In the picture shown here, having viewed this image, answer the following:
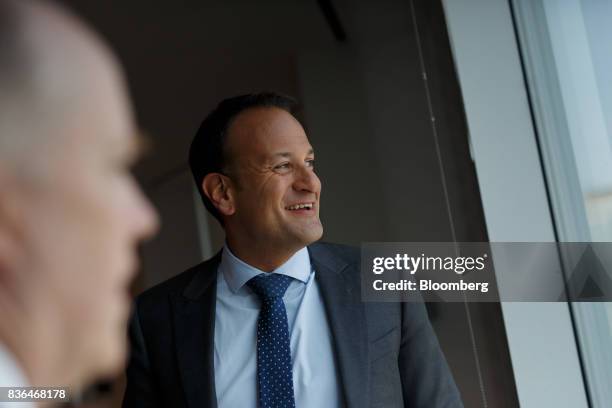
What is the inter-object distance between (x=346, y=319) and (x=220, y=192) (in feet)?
1.35

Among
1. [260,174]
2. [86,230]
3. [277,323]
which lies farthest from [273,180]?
[86,230]

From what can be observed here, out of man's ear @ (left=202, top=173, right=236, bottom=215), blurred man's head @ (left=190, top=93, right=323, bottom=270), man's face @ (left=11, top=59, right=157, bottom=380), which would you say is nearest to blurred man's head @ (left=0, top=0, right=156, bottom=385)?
man's face @ (left=11, top=59, right=157, bottom=380)

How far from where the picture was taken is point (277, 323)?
1.44 m

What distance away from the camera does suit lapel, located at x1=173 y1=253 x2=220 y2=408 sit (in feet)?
4.53

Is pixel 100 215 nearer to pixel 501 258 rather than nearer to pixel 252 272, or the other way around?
pixel 252 272

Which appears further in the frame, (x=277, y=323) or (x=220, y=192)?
(x=220, y=192)

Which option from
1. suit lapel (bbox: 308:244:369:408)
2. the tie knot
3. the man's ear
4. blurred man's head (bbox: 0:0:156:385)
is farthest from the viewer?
the man's ear

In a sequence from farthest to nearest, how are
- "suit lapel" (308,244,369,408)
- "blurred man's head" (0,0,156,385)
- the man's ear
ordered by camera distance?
the man's ear, "suit lapel" (308,244,369,408), "blurred man's head" (0,0,156,385)

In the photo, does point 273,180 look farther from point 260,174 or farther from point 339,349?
point 339,349

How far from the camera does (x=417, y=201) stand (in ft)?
7.86

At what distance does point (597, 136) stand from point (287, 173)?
65cm

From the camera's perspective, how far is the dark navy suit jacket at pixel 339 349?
4.50 ft

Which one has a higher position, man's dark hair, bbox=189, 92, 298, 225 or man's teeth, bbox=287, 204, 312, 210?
man's dark hair, bbox=189, 92, 298, 225

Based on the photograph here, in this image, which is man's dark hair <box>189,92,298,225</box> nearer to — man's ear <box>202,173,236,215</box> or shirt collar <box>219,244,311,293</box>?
man's ear <box>202,173,236,215</box>
